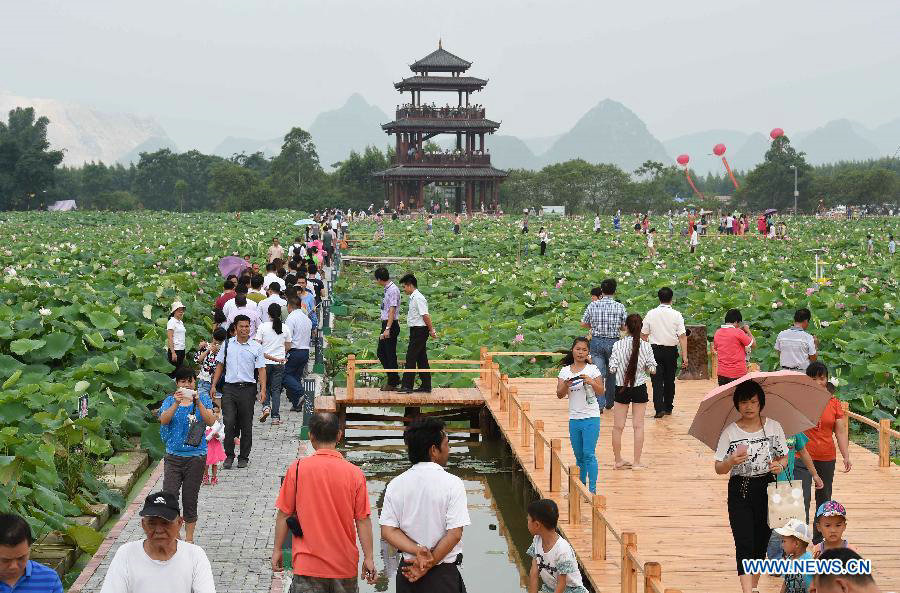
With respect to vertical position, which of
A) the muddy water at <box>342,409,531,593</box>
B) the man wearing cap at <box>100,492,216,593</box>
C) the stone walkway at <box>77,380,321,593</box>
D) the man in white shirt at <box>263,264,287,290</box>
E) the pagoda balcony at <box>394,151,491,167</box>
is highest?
the pagoda balcony at <box>394,151,491,167</box>

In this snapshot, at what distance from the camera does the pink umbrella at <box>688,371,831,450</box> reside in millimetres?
6324

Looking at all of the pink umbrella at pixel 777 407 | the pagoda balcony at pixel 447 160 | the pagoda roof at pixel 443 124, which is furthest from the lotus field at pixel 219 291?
the pagoda roof at pixel 443 124

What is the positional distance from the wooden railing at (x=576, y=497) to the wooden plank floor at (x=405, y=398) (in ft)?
1.08

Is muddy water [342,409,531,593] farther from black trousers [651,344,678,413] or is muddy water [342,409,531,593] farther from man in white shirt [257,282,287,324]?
man in white shirt [257,282,287,324]

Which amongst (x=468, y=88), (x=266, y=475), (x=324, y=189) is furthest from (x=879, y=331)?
(x=324, y=189)

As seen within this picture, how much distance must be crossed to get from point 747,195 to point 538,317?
7137cm

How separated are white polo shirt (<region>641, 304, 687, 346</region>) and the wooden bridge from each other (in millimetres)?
976

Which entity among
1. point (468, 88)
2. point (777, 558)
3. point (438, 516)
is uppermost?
point (468, 88)

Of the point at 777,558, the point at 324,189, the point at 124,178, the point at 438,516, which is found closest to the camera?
the point at 438,516

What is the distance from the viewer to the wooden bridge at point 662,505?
7191mm

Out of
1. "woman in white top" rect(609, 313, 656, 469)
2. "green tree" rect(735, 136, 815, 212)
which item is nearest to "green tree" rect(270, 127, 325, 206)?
"green tree" rect(735, 136, 815, 212)

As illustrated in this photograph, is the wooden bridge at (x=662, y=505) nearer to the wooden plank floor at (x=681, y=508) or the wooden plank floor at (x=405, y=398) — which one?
the wooden plank floor at (x=681, y=508)

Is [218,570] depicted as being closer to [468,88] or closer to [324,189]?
[468,88]

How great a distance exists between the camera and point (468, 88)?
68688 mm
